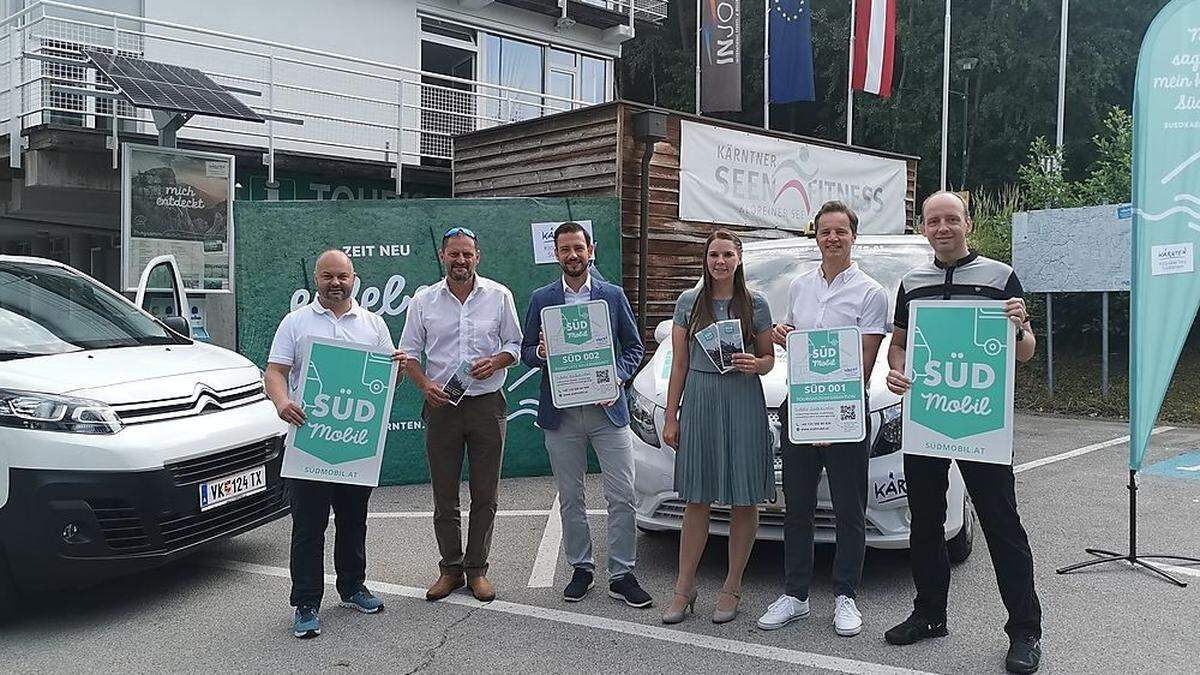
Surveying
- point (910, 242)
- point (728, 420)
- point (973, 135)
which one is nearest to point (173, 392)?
point (728, 420)

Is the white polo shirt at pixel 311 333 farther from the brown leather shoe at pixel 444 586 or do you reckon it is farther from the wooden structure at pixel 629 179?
the wooden structure at pixel 629 179

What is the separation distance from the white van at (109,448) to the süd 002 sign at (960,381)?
3302mm

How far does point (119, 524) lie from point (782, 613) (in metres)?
3.06

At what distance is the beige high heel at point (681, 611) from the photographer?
14.4ft

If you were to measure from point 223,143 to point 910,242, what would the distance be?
399 inches

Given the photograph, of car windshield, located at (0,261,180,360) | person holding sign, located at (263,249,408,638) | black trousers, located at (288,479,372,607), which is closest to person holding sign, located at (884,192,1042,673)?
person holding sign, located at (263,249,408,638)

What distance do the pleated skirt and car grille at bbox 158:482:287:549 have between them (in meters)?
2.29

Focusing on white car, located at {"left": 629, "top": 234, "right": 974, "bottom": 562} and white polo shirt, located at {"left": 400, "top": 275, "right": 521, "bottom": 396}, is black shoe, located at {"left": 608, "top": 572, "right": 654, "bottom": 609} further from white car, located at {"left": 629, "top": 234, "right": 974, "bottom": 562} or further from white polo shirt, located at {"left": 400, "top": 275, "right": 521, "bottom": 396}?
white polo shirt, located at {"left": 400, "top": 275, "right": 521, "bottom": 396}

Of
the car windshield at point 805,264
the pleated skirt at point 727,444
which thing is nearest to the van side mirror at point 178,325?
the pleated skirt at point 727,444

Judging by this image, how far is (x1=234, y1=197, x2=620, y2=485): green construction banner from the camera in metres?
7.49

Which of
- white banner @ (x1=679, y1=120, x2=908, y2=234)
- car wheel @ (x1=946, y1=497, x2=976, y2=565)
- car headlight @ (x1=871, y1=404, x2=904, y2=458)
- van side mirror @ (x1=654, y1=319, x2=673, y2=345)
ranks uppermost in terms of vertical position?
white banner @ (x1=679, y1=120, x2=908, y2=234)

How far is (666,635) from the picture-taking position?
13.9ft

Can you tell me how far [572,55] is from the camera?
19266 millimetres

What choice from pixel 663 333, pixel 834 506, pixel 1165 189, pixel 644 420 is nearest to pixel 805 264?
pixel 663 333
